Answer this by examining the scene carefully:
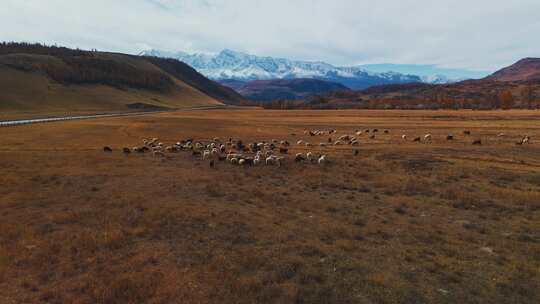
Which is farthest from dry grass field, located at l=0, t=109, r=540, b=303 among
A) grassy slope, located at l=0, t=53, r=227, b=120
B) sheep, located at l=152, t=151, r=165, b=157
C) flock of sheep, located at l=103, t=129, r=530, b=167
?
grassy slope, located at l=0, t=53, r=227, b=120

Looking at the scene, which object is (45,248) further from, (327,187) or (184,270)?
(327,187)

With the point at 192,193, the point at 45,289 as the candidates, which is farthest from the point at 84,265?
the point at 192,193

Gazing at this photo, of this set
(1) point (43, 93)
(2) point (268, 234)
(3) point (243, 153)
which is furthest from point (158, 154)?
(1) point (43, 93)

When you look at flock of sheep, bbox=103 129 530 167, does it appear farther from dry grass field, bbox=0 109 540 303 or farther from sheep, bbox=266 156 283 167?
dry grass field, bbox=0 109 540 303

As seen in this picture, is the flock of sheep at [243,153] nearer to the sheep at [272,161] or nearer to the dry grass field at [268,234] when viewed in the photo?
the sheep at [272,161]

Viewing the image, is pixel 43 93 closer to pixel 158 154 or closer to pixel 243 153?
pixel 158 154

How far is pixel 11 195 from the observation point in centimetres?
1791

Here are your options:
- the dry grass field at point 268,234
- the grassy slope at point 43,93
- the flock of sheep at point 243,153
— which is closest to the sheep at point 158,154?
the flock of sheep at point 243,153

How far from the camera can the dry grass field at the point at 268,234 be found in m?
9.36

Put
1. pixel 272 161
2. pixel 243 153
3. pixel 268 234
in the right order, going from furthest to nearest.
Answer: pixel 243 153 → pixel 272 161 → pixel 268 234

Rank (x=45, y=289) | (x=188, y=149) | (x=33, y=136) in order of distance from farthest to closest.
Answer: (x=33, y=136) → (x=188, y=149) → (x=45, y=289)

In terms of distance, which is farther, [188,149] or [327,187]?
[188,149]

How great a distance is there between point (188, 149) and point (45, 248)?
2484 centimetres

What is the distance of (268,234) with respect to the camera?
13164 mm
